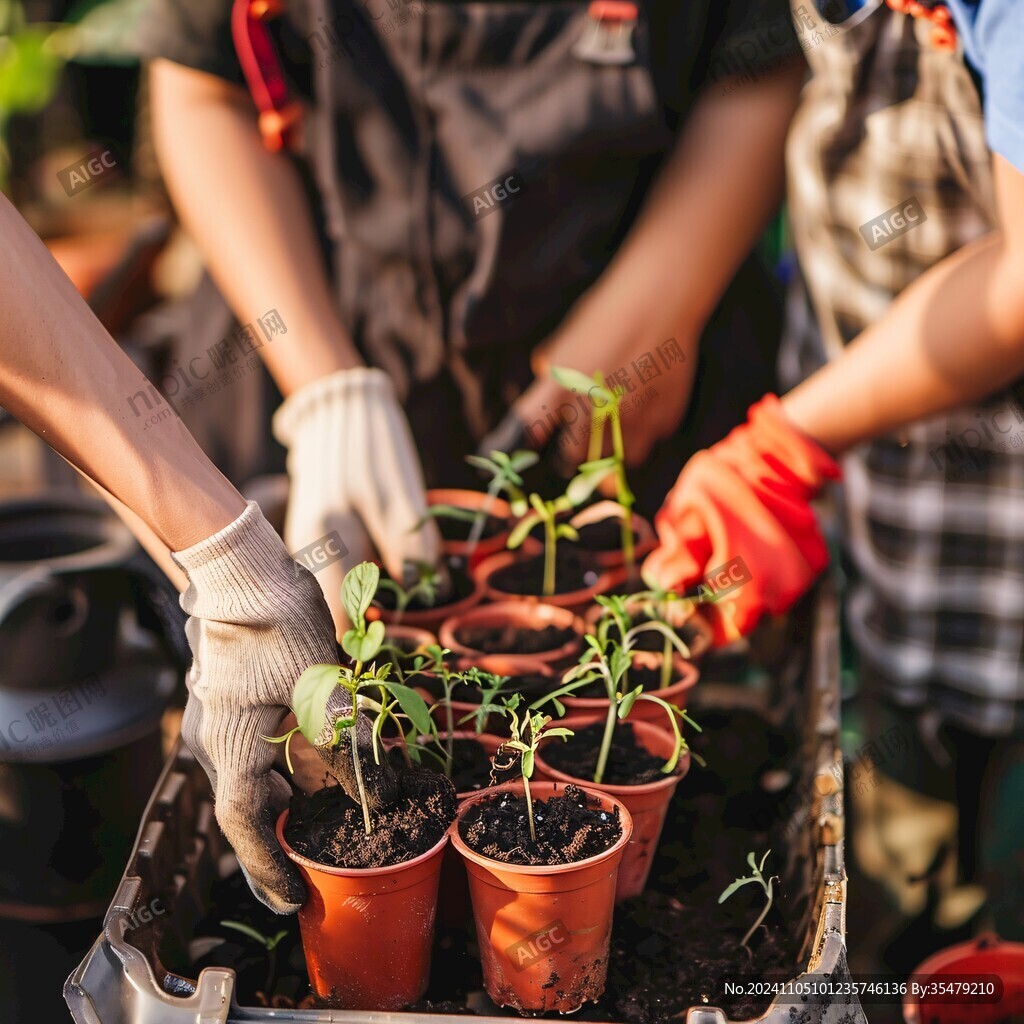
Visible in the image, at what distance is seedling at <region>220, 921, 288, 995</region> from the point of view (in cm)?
95

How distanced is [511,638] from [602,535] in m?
0.34

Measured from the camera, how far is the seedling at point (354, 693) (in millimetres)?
831

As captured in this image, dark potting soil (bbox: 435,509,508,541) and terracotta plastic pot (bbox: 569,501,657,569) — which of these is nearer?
terracotta plastic pot (bbox: 569,501,657,569)

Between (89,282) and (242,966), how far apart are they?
47.8 inches

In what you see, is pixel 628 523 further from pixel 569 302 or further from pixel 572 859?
pixel 572 859

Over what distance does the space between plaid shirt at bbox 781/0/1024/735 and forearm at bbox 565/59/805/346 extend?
1.9 inches

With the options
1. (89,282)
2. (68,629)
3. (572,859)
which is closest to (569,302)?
(89,282)

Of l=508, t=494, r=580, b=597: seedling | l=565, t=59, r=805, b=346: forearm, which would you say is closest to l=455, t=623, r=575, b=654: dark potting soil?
l=508, t=494, r=580, b=597: seedling

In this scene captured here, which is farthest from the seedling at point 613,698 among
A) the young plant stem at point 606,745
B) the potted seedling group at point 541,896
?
the potted seedling group at point 541,896

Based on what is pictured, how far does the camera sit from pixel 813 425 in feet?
4.68

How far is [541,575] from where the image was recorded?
1.51 metres

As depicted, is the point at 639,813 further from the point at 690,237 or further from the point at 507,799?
the point at 690,237

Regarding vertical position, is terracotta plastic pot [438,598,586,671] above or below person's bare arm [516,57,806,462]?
below

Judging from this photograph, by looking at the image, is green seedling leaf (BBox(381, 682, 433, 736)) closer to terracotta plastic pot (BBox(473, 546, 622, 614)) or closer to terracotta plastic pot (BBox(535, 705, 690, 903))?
terracotta plastic pot (BBox(535, 705, 690, 903))
